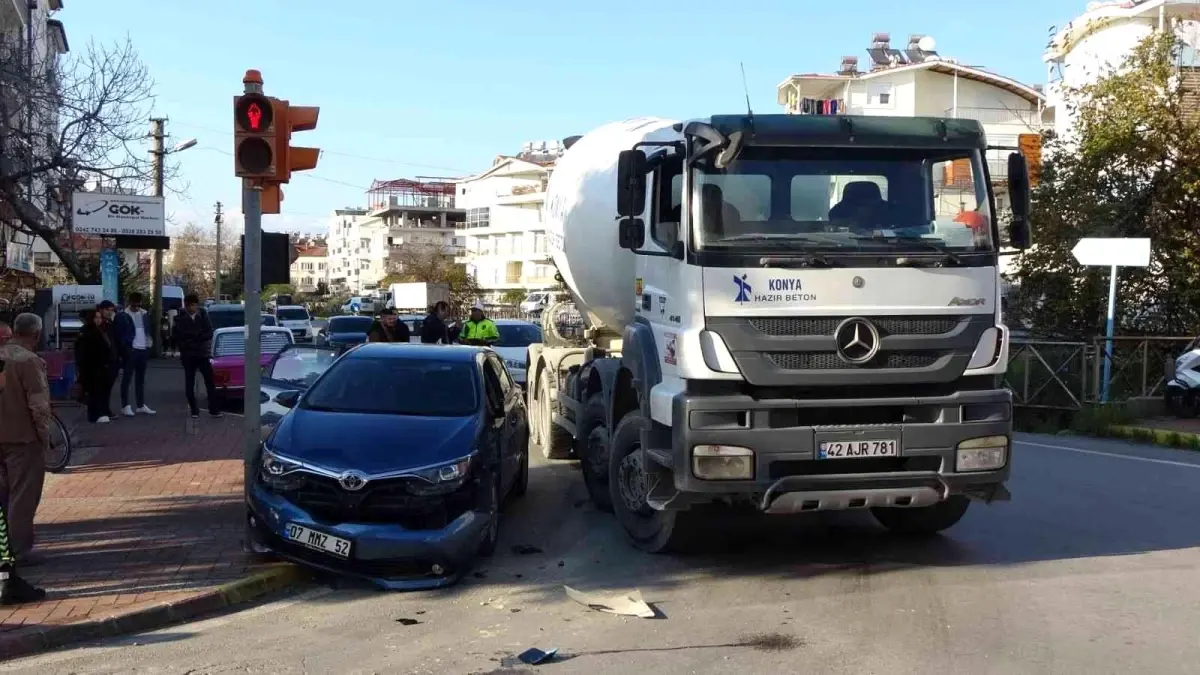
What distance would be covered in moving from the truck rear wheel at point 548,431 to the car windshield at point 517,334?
8034 mm

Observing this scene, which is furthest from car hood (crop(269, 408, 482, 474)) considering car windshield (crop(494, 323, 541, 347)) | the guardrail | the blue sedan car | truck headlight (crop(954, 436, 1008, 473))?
car windshield (crop(494, 323, 541, 347))

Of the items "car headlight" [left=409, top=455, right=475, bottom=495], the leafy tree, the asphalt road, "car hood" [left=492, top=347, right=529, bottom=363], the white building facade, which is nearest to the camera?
the asphalt road

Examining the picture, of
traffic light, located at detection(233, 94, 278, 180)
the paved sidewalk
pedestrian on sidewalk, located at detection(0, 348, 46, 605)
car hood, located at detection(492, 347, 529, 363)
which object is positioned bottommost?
the paved sidewalk

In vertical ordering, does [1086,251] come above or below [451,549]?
above

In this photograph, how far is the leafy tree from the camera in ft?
68.4

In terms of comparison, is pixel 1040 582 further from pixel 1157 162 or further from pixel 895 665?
pixel 1157 162

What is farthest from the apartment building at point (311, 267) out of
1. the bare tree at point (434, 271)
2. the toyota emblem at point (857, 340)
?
the toyota emblem at point (857, 340)

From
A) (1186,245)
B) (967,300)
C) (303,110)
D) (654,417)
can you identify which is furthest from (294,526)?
(1186,245)

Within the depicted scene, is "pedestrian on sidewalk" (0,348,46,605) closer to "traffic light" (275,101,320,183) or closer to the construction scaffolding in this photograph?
"traffic light" (275,101,320,183)

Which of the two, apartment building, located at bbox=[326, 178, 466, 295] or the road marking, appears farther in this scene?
apartment building, located at bbox=[326, 178, 466, 295]

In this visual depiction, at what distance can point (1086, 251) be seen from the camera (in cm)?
1781

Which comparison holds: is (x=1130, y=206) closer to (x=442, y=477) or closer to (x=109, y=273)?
(x=442, y=477)

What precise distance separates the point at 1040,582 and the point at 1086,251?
11671 mm

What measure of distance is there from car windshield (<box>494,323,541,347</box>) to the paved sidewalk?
28.7 ft
